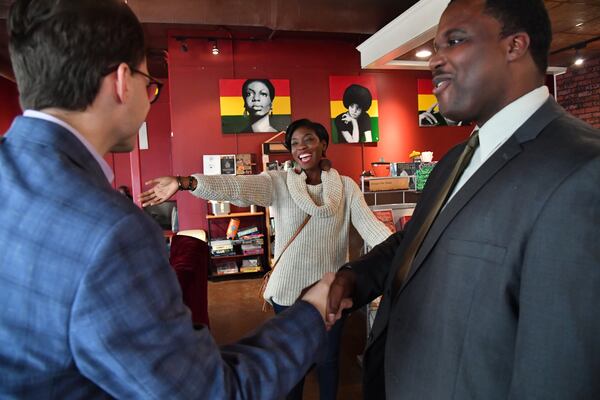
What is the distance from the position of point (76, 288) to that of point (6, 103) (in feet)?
29.3

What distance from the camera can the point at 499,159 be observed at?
89cm

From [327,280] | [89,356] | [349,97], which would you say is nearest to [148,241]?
[89,356]

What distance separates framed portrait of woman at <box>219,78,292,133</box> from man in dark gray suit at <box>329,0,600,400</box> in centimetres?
519

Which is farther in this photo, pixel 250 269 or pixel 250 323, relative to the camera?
pixel 250 269

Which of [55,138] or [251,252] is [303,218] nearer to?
[55,138]

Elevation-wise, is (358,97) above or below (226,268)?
above

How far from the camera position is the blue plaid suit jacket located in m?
0.55

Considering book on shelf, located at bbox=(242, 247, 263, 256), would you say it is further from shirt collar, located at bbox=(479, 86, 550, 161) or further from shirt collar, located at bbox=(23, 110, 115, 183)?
shirt collar, located at bbox=(23, 110, 115, 183)

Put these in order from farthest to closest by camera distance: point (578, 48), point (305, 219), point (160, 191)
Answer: point (578, 48) < point (305, 219) < point (160, 191)

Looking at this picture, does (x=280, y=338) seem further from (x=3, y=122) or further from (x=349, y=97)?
(x=3, y=122)

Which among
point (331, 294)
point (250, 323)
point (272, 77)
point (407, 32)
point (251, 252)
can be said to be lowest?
point (250, 323)

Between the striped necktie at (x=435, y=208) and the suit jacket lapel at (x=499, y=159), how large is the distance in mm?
152

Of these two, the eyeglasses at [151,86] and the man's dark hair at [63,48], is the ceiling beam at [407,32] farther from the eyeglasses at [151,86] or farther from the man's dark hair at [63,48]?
the man's dark hair at [63,48]

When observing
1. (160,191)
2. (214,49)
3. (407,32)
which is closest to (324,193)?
(160,191)
